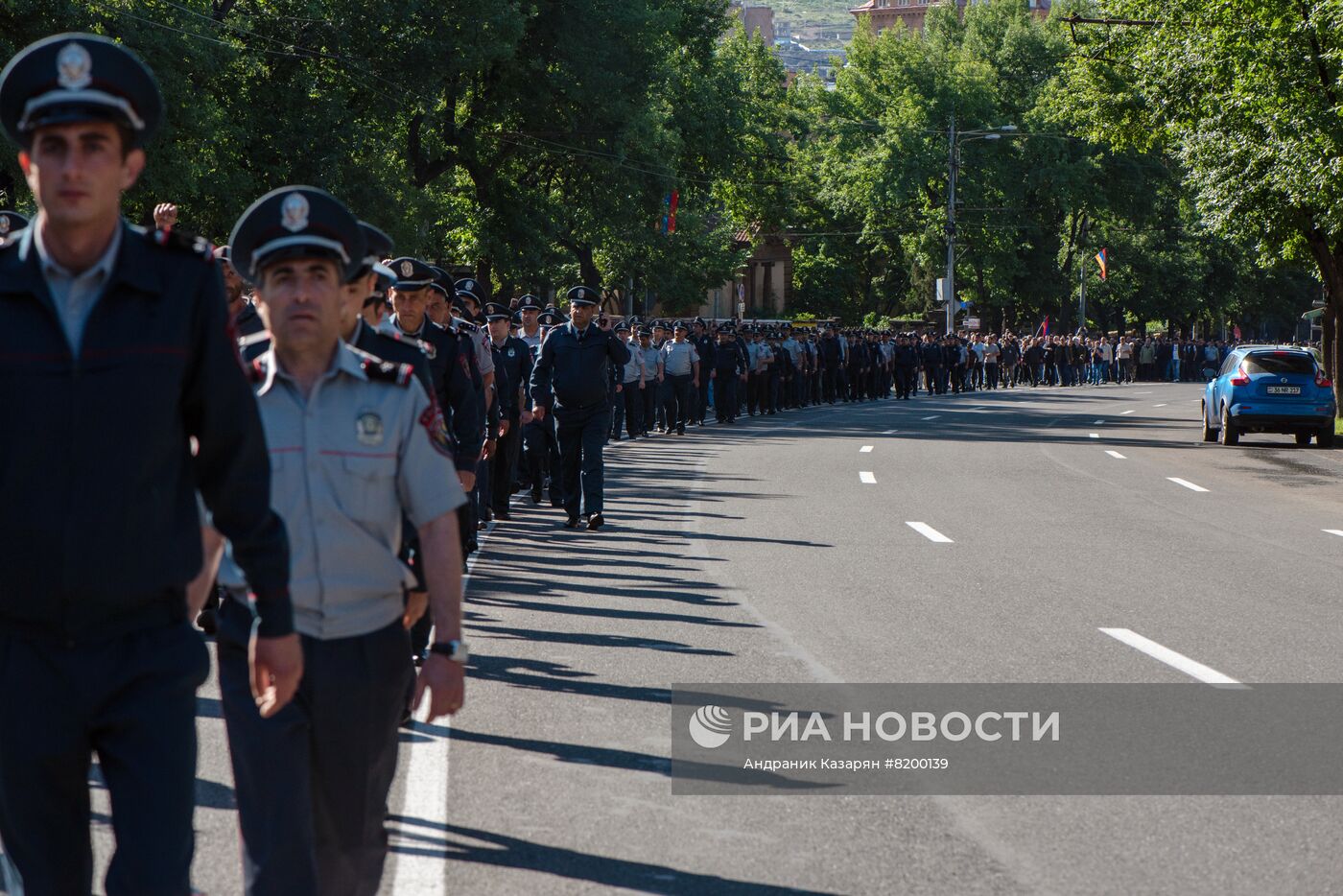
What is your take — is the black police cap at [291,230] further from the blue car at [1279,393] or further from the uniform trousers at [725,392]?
the uniform trousers at [725,392]

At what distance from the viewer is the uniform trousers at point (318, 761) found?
3816 mm

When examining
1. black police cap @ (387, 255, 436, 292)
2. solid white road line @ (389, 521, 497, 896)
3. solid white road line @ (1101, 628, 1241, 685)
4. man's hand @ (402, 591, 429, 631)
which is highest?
black police cap @ (387, 255, 436, 292)

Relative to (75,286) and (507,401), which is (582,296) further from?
(75,286)

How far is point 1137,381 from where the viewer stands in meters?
81.4

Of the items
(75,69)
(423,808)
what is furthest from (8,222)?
(75,69)

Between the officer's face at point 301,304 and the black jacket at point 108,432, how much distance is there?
2.14ft

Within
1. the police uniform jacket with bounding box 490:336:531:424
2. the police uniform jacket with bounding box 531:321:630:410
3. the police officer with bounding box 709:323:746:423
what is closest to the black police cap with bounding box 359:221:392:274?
the police uniform jacket with bounding box 531:321:630:410

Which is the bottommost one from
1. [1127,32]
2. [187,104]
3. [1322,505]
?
[1322,505]

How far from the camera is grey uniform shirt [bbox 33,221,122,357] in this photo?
10.6 ft

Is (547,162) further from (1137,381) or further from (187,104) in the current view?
(1137,381)

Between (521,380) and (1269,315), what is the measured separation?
10552 centimetres

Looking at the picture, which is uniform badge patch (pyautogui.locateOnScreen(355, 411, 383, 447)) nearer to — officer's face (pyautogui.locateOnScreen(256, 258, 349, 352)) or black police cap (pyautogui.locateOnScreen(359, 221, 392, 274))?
officer's face (pyautogui.locateOnScreen(256, 258, 349, 352))

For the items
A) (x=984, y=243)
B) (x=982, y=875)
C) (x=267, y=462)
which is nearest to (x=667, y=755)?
(x=982, y=875)

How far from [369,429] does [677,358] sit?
2815 centimetres
